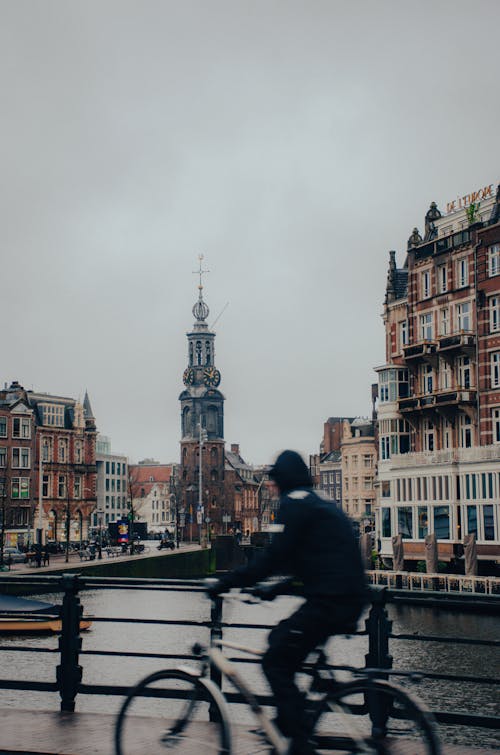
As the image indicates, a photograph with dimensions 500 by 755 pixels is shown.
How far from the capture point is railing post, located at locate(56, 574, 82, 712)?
9148 mm

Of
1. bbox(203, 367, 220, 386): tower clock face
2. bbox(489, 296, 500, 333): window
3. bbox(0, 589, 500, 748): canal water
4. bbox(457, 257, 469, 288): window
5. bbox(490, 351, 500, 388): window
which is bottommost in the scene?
bbox(0, 589, 500, 748): canal water

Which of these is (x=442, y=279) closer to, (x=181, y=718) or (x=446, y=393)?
(x=446, y=393)

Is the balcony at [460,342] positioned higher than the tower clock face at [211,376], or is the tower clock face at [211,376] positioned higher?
the tower clock face at [211,376]

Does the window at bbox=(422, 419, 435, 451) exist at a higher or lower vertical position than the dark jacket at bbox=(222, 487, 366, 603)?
higher

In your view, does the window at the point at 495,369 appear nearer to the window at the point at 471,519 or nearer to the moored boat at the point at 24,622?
the window at the point at 471,519

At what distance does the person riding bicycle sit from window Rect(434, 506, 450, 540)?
47.6 meters

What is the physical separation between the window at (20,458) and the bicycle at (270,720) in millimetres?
83536

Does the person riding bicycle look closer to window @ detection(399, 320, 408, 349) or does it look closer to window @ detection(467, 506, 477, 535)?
window @ detection(467, 506, 477, 535)

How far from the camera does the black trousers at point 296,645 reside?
5.94 meters

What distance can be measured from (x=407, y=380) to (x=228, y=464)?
10324cm

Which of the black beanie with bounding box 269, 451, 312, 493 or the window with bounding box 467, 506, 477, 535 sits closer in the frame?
the black beanie with bounding box 269, 451, 312, 493

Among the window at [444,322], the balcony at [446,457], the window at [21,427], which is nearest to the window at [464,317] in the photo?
the window at [444,322]

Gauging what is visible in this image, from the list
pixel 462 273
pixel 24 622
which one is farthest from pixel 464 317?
pixel 24 622

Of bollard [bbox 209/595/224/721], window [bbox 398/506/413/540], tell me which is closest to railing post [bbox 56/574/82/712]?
bollard [bbox 209/595/224/721]
